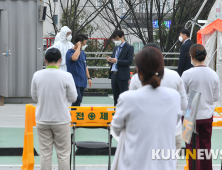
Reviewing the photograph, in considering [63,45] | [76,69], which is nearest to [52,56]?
[76,69]

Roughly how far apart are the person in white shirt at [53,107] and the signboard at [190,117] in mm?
1326

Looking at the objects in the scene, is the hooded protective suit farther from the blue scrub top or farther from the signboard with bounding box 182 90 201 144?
the signboard with bounding box 182 90 201 144

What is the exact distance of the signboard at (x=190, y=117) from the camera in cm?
385

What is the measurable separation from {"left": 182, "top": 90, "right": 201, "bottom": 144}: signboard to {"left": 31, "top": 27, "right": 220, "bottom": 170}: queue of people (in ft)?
0.28

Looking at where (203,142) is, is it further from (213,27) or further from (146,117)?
(213,27)

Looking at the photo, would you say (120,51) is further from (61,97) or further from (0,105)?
(0,105)

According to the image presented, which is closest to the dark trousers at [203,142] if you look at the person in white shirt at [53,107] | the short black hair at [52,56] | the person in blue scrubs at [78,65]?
the person in white shirt at [53,107]

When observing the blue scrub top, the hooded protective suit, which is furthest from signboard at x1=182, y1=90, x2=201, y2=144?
the hooded protective suit

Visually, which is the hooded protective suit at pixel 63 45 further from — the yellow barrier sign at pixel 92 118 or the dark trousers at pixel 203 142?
the dark trousers at pixel 203 142

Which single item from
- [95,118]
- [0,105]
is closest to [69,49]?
[95,118]

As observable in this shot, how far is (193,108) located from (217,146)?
2975mm

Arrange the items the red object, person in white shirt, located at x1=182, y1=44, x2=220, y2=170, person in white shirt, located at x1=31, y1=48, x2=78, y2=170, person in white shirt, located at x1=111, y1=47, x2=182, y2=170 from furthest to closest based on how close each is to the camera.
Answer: the red object
person in white shirt, located at x1=182, y1=44, x2=220, y2=170
person in white shirt, located at x1=31, y1=48, x2=78, y2=170
person in white shirt, located at x1=111, y1=47, x2=182, y2=170

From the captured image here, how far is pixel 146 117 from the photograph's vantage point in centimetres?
257

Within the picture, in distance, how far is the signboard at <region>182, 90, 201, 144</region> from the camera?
3852 mm
